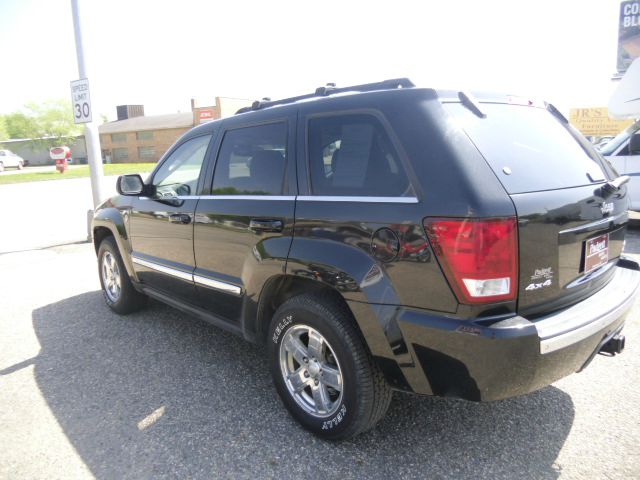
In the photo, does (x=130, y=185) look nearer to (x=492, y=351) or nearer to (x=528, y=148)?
(x=528, y=148)

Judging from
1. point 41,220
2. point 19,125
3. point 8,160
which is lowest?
point 41,220

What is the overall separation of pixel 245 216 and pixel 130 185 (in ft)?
5.40

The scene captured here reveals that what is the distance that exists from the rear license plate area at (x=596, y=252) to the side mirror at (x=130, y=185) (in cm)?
346

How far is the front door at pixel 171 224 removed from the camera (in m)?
3.72

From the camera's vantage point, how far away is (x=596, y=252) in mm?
2592

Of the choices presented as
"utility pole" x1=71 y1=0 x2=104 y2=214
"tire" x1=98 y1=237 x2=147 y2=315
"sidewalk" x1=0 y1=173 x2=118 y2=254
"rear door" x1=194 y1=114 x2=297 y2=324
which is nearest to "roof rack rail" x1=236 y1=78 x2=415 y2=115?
"rear door" x1=194 y1=114 x2=297 y2=324

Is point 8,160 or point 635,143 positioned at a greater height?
point 8,160

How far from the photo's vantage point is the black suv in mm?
2104

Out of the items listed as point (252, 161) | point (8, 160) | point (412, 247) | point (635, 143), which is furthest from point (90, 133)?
point (8, 160)

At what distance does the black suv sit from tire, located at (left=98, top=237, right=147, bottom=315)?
1868 millimetres

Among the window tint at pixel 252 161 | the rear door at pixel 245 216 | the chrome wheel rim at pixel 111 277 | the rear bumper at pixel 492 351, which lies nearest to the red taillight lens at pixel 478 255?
the rear bumper at pixel 492 351

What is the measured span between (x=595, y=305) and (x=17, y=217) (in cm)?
1432

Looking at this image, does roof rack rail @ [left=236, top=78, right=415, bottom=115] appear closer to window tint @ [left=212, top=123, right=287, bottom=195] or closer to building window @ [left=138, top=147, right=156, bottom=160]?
window tint @ [left=212, top=123, right=287, bottom=195]

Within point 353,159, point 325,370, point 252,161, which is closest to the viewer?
point 353,159
